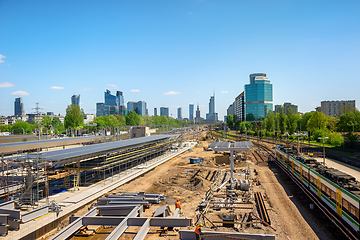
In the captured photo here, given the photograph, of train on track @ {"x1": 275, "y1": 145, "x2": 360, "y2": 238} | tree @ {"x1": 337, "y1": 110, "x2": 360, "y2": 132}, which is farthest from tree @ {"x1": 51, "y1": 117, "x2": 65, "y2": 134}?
tree @ {"x1": 337, "y1": 110, "x2": 360, "y2": 132}

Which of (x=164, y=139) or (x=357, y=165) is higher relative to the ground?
(x=164, y=139)

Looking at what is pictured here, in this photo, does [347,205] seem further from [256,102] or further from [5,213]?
[256,102]

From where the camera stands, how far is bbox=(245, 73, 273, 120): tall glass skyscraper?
166375mm

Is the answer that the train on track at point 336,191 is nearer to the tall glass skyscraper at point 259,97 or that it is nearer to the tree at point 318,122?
the tree at point 318,122

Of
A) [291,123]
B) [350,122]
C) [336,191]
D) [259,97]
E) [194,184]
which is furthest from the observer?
[259,97]

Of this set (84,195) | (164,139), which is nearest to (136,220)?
(84,195)

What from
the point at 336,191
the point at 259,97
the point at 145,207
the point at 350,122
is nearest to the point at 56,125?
the point at 145,207

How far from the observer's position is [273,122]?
87188mm

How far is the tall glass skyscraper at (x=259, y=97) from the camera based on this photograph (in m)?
166

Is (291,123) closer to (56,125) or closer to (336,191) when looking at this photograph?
(336,191)

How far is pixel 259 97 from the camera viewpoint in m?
168

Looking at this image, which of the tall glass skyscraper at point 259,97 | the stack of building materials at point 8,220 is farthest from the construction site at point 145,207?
the tall glass skyscraper at point 259,97

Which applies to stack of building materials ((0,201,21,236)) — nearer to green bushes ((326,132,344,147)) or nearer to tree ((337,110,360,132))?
green bushes ((326,132,344,147))

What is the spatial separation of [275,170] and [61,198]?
31.4 meters
